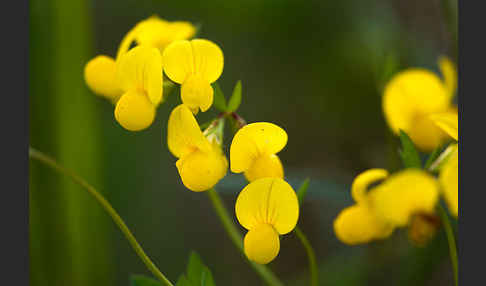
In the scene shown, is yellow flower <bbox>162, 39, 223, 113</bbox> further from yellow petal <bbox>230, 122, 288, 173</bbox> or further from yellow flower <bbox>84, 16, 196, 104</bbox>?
yellow flower <bbox>84, 16, 196, 104</bbox>

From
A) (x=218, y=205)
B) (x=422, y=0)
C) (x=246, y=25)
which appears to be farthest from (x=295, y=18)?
(x=218, y=205)

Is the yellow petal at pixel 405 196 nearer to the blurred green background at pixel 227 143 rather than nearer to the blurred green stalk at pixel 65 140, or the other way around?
the blurred green background at pixel 227 143

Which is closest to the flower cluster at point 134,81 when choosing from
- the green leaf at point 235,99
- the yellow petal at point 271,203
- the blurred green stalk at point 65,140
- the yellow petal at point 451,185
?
the green leaf at point 235,99

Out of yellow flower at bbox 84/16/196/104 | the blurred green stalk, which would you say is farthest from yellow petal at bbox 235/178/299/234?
the blurred green stalk

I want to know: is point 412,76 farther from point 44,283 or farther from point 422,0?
point 44,283

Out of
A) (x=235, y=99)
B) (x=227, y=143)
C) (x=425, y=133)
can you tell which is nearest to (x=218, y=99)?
(x=235, y=99)

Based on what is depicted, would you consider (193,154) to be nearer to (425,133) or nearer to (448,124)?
(448,124)

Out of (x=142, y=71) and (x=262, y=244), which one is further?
(x=142, y=71)
